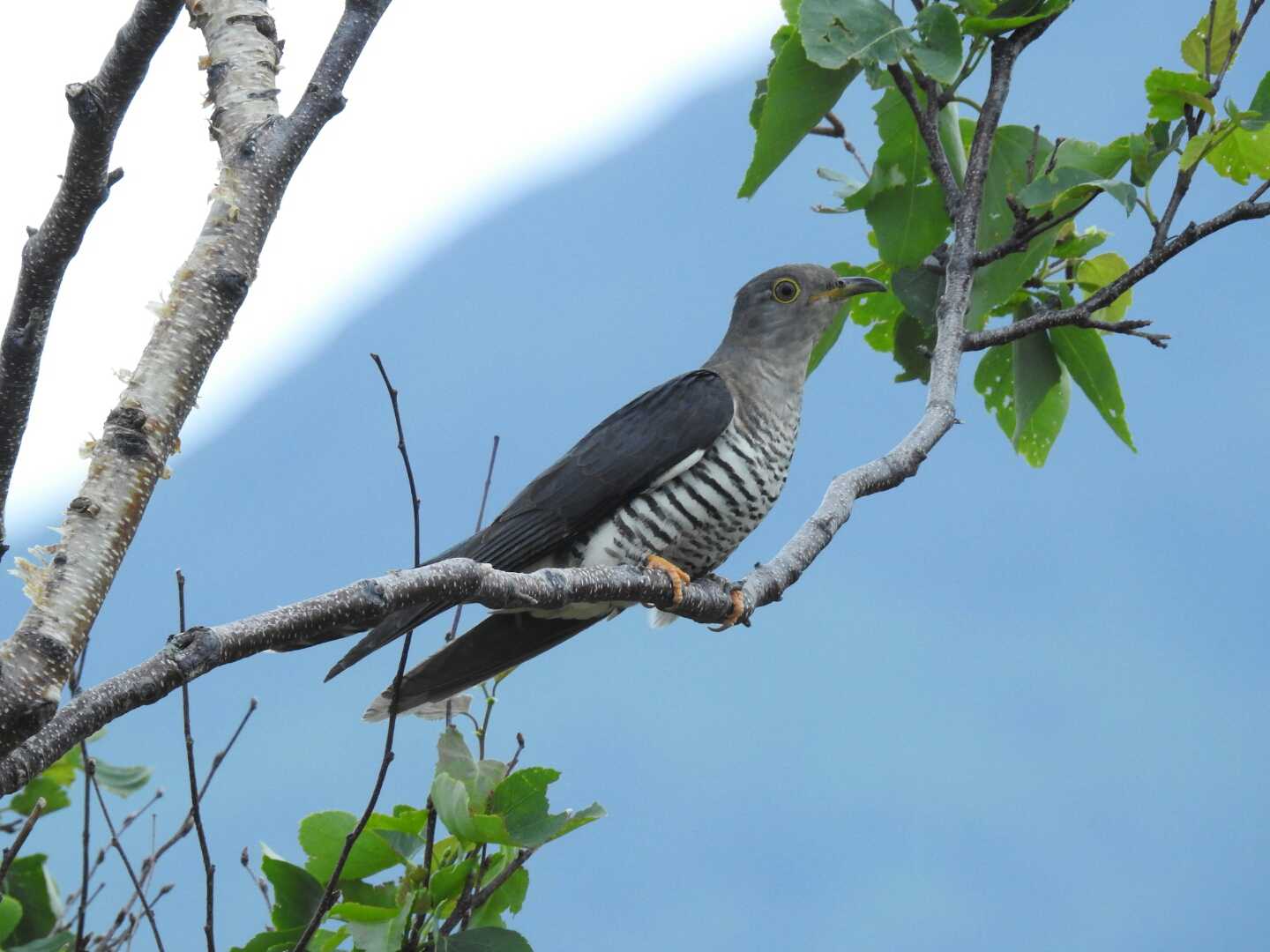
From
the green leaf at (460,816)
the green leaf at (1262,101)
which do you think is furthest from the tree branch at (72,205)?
the green leaf at (1262,101)

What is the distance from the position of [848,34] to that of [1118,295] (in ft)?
2.18

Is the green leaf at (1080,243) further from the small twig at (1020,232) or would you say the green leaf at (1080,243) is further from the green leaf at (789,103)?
the green leaf at (789,103)

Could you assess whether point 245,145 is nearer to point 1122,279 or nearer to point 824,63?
point 824,63

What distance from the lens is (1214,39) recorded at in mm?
2277

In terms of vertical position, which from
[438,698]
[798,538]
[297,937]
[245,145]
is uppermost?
[245,145]

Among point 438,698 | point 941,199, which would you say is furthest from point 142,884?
point 941,199

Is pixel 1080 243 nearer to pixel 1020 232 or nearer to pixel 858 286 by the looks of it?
pixel 1020 232

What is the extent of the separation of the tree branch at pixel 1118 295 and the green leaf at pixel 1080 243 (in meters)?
0.20

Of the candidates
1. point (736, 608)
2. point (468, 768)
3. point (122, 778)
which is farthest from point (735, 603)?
point (122, 778)

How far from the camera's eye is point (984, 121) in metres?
2.58

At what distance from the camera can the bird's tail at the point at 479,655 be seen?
8.55 feet

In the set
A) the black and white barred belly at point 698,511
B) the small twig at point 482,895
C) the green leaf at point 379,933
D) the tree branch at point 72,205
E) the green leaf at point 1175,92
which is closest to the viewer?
the tree branch at point 72,205

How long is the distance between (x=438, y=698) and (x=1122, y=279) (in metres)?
1.47

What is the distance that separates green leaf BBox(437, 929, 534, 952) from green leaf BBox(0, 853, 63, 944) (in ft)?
3.30
